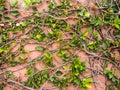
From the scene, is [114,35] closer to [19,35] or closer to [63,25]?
[63,25]

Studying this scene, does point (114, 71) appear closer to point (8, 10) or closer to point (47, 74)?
point (47, 74)

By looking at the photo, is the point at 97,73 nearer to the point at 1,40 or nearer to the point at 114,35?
the point at 114,35

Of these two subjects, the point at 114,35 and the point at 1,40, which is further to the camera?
the point at 114,35

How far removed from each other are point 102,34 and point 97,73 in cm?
39

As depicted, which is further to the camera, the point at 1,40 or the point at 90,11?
the point at 90,11

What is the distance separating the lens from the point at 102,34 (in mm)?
2496

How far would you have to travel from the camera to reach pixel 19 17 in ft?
7.92

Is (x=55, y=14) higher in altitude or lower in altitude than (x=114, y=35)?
higher

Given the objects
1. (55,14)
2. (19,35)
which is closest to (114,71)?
(55,14)

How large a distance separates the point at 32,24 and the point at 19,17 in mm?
142

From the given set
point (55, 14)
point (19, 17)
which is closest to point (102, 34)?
point (55, 14)

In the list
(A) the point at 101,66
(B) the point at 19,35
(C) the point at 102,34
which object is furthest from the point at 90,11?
(B) the point at 19,35

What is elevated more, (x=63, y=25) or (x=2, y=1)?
(x=2, y=1)

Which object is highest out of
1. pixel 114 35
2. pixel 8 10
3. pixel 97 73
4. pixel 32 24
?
pixel 8 10
